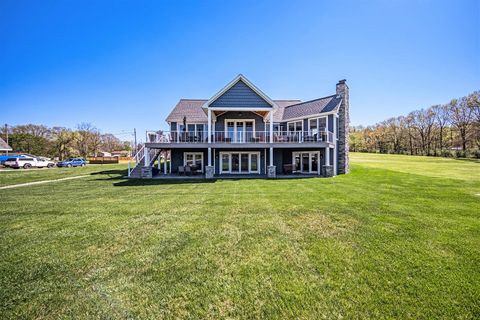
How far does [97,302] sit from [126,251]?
151 centimetres

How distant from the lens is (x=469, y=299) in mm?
2873

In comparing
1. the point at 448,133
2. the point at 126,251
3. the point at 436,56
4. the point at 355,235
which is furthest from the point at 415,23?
the point at 448,133

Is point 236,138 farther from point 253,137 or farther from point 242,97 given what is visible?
point 242,97

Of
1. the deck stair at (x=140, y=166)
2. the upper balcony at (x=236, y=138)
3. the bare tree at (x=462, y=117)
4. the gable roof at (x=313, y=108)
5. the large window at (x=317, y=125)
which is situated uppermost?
the bare tree at (x=462, y=117)

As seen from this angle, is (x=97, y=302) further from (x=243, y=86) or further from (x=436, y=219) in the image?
(x=243, y=86)

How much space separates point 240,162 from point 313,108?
26.3ft

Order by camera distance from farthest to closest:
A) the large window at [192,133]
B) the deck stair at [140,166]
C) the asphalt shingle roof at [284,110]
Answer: the asphalt shingle roof at [284,110], the large window at [192,133], the deck stair at [140,166]

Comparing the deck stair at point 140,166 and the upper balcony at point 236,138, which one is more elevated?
the upper balcony at point 236,138

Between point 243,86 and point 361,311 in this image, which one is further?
point 243,86

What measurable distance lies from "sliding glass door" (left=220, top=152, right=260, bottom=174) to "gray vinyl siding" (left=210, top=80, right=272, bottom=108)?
434cm

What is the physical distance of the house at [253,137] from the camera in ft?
53.4

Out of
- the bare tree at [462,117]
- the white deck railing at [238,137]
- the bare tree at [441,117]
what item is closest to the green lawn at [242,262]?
the white deck railing at [238,137]

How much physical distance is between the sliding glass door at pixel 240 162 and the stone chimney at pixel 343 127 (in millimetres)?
7024

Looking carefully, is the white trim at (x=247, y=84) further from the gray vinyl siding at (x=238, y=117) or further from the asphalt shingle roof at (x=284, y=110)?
the asphalt shingle roof at (x=284, y=110)
